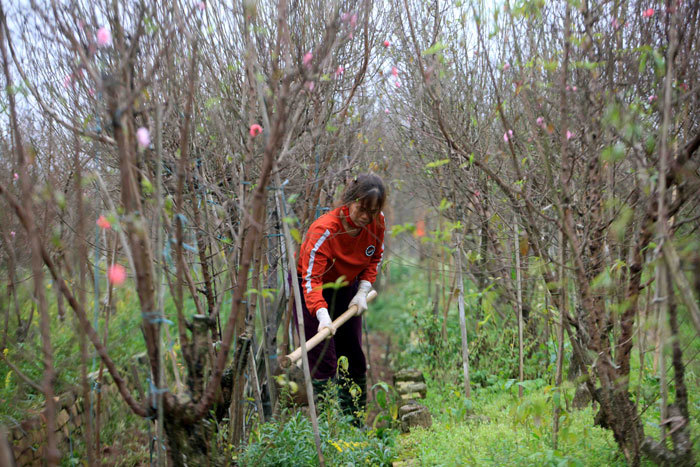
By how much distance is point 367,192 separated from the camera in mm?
3090

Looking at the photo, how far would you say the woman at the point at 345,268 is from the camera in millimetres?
3160

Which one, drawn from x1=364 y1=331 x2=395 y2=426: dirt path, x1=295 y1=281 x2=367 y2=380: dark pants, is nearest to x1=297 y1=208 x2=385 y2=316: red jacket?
x1=295 y1=281 x2=367 y2=380: dark pants

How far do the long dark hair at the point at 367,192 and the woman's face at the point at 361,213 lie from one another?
0.08 ft

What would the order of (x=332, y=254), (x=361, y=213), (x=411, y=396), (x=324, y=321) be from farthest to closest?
(x=411, y=396), (x=332, y=254), (x=361, y=213), (x=324, y=321)

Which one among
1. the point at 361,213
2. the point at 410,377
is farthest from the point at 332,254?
the point at 410,377

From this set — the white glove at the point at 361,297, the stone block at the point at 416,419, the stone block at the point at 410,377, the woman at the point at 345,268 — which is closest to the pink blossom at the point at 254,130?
the woman at the point at 345,268

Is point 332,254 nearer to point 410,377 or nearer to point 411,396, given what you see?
point 411,396

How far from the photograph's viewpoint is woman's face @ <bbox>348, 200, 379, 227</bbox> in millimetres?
3170

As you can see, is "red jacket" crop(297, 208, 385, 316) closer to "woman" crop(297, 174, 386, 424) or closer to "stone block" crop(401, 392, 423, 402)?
"woman" crop(297, 174, 386, 424)

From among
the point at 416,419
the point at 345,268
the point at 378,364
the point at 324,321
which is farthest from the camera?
the point at 378,364

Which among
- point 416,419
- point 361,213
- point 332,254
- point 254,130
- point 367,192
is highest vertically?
point 254,130

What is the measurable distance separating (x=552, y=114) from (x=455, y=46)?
121 centimetres

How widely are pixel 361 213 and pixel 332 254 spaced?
36 cm

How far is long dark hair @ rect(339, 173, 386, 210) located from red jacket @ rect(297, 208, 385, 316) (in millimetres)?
172
